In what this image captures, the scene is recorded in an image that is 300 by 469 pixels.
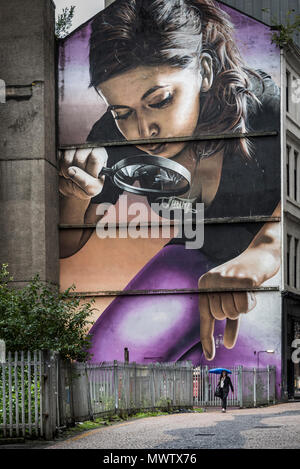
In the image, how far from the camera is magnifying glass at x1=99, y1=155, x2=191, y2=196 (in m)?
46.9

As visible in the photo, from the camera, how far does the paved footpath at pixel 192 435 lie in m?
18.5

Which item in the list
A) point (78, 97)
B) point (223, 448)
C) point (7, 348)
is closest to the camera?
point (223, 448)

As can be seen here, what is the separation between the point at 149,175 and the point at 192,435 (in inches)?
1077

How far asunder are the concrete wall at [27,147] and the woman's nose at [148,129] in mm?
4405

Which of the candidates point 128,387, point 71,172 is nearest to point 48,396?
point 128,387

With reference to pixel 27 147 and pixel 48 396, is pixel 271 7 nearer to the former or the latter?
pixel 27 147

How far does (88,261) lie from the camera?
47250mm

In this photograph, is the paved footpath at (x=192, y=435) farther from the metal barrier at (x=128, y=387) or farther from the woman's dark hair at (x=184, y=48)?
the woman's dark hair at (x=184, y=48)

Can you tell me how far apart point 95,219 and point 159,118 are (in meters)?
5.81

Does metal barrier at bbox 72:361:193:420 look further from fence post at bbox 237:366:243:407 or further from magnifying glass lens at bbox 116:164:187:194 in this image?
magnifying glass lens at bbox 116:164:187:194

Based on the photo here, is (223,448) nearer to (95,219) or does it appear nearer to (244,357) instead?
(244,357)

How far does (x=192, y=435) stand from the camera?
68.2ft

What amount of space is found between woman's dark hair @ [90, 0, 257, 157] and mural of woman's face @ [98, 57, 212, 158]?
35 cm

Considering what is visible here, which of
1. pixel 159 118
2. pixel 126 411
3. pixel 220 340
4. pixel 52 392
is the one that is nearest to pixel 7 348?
pixel 52 392
